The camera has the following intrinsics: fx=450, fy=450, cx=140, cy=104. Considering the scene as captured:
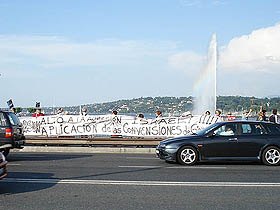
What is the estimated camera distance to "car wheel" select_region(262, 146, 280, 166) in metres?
14.1

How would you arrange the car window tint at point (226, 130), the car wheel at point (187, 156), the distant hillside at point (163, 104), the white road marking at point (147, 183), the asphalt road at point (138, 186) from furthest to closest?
the distant hillside at point (163, 104) → the car window tint at point (226, 130) → the car wheel at point (187, 156) → the white road marking at point (147, 183) → the asphalt road at point (138, 186)

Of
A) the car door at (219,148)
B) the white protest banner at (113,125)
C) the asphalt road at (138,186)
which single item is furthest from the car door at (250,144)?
the white protest banner at (113,125)

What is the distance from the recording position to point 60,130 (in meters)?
22.0

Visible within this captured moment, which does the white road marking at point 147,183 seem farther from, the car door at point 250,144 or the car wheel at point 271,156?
the car wheel at point 271,156

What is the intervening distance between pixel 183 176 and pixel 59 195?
149 inches

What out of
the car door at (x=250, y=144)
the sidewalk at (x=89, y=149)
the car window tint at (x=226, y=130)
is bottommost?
the sidewalk at (x=89, y=149)

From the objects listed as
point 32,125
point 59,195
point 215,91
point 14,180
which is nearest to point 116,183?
point 59,195

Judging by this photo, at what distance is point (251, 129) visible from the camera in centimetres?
1441

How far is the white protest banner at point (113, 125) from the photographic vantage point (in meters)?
21.5

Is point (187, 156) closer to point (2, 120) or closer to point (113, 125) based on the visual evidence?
point (2, 120)

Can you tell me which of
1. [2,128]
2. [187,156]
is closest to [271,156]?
[187,156]

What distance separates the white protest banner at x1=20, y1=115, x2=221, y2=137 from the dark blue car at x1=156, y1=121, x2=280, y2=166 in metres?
7.13

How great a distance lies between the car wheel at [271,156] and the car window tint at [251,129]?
61 cm

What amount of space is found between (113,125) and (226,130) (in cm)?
854
